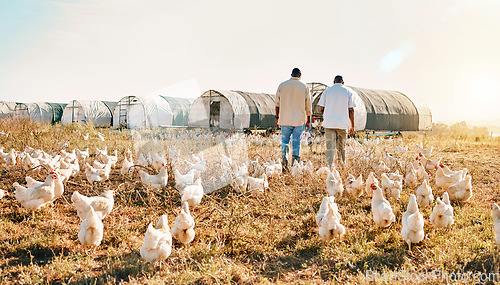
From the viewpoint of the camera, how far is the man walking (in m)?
6.66

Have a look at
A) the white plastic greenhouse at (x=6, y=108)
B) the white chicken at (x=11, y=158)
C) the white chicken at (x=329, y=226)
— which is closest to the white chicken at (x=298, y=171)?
the white chicken at (x=329, y=226)

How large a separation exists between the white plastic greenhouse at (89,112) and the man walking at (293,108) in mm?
20710

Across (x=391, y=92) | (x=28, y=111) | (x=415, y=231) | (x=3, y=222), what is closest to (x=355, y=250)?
(x=415, y=231)

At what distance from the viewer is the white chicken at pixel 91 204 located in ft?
10.8

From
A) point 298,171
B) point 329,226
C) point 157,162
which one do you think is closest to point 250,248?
point 329,226

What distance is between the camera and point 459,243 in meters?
3.16

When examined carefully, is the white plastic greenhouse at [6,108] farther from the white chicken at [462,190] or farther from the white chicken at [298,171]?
the white chicken at [462,190]

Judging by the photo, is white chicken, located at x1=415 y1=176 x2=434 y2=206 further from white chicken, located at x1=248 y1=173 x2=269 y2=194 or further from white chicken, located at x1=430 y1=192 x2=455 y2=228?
white chicken, located at x1=248 y1=173 x2=269 y2=194

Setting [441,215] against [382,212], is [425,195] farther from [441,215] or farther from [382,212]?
[382,212]

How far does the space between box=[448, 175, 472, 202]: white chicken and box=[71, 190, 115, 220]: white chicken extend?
14.1 feet

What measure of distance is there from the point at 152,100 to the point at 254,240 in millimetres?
19554

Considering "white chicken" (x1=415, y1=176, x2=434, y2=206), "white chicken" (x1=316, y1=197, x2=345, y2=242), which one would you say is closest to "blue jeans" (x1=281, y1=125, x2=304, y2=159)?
"white chicken" (x1=415, y1=176, x2=434, y2=206)

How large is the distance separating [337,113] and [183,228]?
14.6 feet

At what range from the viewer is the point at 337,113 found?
21.7 ft
